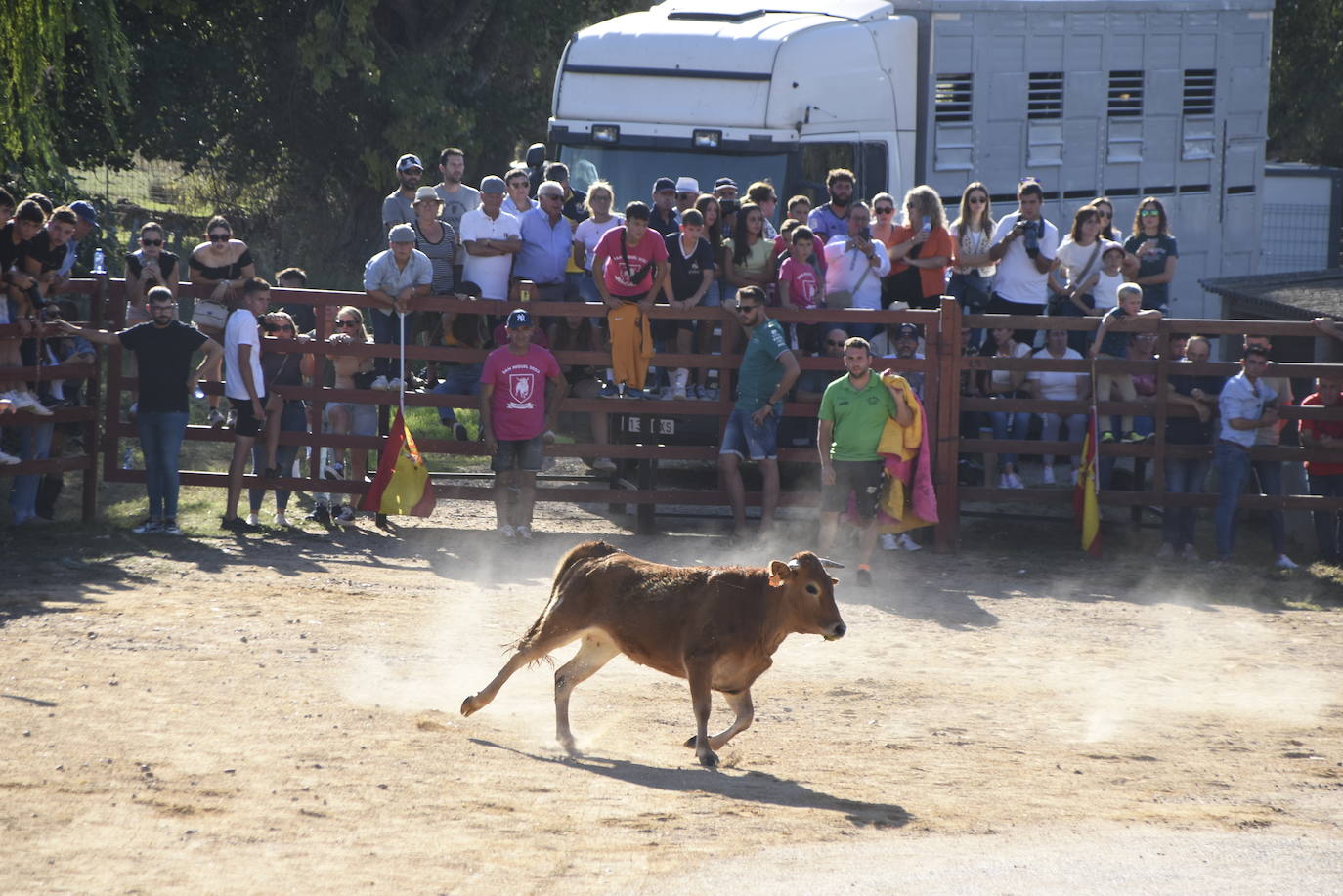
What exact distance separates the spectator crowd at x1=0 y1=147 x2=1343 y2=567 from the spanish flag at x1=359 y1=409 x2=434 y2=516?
1.98 feet

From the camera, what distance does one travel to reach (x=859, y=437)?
12312 mm

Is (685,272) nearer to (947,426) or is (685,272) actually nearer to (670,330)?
(670,330)

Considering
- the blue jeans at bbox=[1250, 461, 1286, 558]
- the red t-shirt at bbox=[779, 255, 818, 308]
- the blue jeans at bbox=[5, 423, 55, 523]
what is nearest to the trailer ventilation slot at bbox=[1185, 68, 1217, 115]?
the blue jeans at bbox=[1250, 461, 1286, 558]

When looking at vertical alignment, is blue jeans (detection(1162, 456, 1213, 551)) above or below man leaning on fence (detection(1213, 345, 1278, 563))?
below

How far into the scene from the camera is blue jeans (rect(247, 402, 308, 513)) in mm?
13453

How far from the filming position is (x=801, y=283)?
1333 centimetres

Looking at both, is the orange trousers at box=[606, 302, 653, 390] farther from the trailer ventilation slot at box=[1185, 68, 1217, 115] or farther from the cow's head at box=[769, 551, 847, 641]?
the trailer ventilation slot at box=[1185, 68, 1217, 115]

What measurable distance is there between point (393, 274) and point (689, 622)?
6.35m

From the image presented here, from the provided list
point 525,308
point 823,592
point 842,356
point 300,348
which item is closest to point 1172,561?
point 842,356

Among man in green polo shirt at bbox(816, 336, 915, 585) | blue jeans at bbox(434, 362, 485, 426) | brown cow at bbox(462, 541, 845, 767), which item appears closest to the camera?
brown cow at bbox(462, 541, 845, 767)

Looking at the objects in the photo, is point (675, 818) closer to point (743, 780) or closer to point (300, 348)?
point (743, 780)

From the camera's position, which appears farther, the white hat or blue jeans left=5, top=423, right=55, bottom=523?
the white hat

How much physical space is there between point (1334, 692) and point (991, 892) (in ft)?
15.0

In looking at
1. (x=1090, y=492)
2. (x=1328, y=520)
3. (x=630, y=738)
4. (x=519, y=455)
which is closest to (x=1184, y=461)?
(x=1090, y=492)
